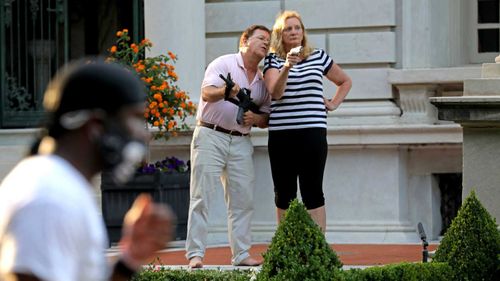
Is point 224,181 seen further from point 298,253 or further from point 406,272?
point 298,253

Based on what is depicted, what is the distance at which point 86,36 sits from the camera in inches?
754

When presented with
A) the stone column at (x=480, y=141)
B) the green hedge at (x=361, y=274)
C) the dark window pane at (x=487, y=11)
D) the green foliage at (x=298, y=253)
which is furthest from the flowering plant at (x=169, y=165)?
the green foliage at (x=298, y=253)

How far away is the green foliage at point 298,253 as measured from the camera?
26.0ft

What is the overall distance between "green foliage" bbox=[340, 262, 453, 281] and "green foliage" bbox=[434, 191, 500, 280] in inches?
5.6

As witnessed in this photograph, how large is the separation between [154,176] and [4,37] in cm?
394

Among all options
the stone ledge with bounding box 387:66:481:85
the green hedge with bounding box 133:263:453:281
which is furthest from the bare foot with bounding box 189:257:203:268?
the stone ledge with bounding box 387:66:481:85

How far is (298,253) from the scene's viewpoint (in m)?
8.00

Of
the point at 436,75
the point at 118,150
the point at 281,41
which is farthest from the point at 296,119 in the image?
the point at 118,150

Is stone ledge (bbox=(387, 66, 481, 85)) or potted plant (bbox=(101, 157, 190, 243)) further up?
stone ledge (bbox=(387, 66, 481, 85))

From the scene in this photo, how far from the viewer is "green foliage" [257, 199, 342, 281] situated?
7922 millimetres

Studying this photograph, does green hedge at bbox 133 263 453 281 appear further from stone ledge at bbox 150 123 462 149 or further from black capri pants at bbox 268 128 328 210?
stone ledge at bbox 150 123 462 149

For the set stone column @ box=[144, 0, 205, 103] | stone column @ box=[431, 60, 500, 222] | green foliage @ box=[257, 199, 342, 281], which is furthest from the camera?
stone column @ box=[144, 0, 205, 103]

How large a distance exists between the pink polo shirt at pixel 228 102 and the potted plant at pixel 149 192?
297cm

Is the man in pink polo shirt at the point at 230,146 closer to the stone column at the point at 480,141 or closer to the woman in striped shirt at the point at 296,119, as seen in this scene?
the woman in striped shirt at the point at 296,119
